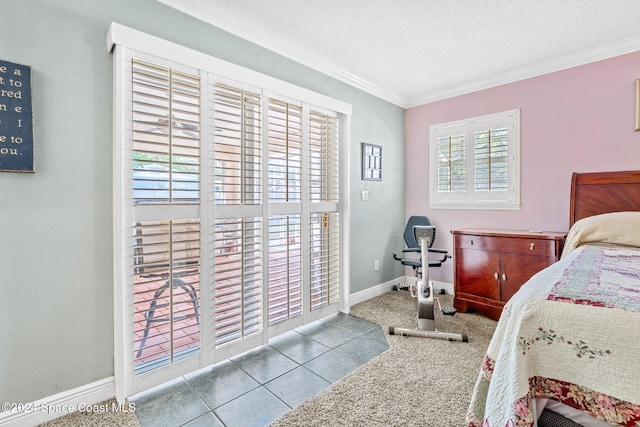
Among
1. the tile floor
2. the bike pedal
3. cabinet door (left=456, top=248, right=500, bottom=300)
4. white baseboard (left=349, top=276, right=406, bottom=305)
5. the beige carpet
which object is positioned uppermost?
cabinet door (left=456, top=248, right=500, bottom=300)

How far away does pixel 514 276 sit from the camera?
2748 millimetres

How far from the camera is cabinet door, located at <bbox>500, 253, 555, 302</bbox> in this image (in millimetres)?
2633

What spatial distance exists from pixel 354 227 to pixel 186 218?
1.89 meters

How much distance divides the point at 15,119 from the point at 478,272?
359cm

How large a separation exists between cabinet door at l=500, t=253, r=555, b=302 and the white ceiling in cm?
189

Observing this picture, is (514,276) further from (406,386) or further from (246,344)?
(246,344)

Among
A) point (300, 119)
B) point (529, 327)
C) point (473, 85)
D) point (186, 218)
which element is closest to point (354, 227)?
point (300, 119)

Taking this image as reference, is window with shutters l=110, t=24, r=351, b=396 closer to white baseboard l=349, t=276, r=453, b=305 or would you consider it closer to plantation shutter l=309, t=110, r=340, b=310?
plantation shutter l=309, t=110, r=340, b=310

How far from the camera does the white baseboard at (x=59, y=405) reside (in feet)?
4.81

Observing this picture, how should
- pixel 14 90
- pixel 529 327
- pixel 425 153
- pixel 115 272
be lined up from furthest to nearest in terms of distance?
pixel 425 153
pixel 115 272
pixel 14 90
pixel 529 327

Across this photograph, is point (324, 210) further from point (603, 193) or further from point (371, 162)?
point (603, 193)

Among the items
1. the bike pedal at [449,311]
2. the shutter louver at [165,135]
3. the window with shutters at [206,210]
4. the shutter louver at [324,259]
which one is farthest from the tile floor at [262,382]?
the shutter louver at [165,135]

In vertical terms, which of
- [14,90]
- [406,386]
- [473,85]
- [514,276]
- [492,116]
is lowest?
[406,386]

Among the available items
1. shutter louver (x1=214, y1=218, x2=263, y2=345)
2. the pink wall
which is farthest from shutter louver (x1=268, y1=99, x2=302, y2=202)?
the pink wall
